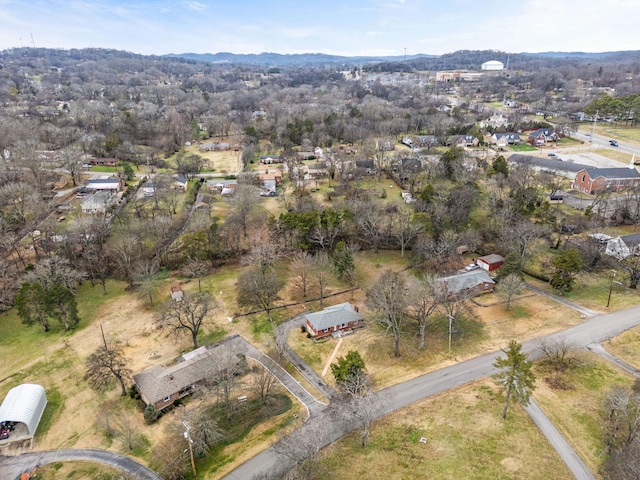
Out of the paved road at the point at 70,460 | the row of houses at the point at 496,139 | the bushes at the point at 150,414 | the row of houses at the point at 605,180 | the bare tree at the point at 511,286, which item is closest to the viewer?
the paved road at the point at 70,460

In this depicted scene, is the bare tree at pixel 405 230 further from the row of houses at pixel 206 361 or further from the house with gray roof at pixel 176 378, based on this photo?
the house with gray roof at pixel 176 378

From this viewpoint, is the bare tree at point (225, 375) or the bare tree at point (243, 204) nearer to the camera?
the bare tree at point (225, 375)

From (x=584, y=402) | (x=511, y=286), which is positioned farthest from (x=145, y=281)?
(x=584, y=402)

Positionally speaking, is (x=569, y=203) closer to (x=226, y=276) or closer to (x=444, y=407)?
(x=444, y=407)

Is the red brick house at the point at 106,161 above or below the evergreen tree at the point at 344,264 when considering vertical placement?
above

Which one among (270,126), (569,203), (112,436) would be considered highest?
(270,126)

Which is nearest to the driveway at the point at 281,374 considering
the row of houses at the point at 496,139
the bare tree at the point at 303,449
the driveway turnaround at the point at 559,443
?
the bare tree at the point at 303,449

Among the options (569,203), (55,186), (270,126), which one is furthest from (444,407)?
(270,126)
